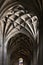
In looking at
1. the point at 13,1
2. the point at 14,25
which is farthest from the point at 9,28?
the point at 13,1

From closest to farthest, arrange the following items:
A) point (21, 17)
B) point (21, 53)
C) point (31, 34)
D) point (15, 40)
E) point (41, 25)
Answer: point (41, 25), point (21, 17), point (31, 34), point (15, 40), point (21, 53)

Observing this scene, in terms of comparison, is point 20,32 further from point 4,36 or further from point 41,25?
point 41,25

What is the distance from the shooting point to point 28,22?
24.2 meters

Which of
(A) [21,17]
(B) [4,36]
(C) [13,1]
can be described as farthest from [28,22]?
(C) [13,1]

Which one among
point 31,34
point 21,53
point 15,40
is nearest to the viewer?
point 31,34

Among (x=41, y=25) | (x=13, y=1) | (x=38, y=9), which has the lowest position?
(x=41, y=25)

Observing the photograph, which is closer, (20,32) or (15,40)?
(20,32)

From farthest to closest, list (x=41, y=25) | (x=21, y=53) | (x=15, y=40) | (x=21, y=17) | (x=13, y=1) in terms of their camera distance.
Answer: (x=21, y=53), (x=15, y=40), (x=21, y=17), (x=13, y=1), (x=41, y=25)

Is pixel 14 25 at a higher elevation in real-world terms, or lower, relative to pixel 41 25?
higher

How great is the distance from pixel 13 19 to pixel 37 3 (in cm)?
635

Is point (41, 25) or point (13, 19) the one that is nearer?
point (41, 25)

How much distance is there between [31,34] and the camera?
25.4 m

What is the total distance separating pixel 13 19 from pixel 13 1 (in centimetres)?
448

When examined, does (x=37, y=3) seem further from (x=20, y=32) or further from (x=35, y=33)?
(x=20, y=32)
